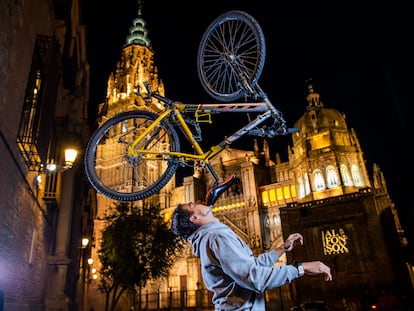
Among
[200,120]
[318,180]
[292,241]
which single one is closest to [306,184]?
[318,180]

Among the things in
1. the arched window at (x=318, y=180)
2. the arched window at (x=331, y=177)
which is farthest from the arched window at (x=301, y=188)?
the arched window at (x=331, y=177)

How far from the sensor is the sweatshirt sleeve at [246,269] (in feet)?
8.56

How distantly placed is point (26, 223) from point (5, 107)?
4.71 metres

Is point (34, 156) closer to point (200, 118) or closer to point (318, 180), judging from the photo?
point (200, 118)

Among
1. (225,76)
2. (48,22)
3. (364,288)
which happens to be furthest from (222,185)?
(364,288)

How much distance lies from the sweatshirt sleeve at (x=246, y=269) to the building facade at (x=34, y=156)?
511 cm

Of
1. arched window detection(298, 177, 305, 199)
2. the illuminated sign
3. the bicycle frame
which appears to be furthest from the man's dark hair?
arched window detection(298, 177, 305, 199)

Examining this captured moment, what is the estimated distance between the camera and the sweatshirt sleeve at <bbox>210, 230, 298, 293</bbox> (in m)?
2.61

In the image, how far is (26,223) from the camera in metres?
11.0

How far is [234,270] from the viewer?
2668 millimetres

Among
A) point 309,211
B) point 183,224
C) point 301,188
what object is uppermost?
point 301,188

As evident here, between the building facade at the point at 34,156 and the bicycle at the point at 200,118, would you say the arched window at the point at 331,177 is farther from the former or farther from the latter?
the bicycle at the point at 200,118

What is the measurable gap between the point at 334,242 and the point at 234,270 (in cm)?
2940

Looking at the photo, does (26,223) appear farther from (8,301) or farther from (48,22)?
(48,22)
